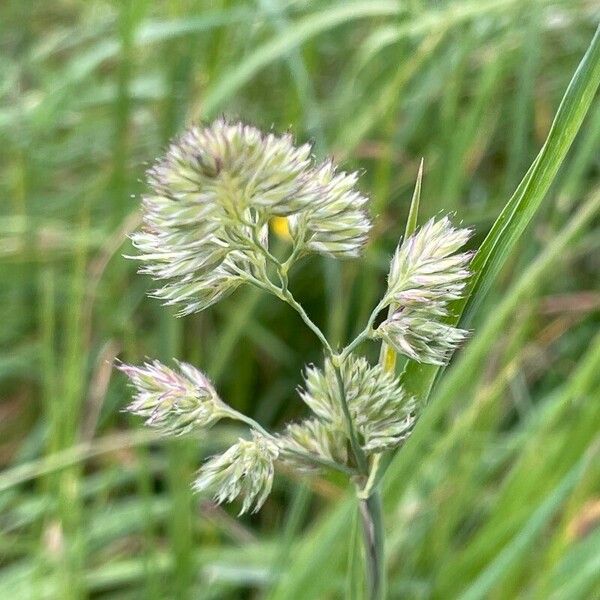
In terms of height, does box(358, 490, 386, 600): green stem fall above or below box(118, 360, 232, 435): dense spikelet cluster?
below

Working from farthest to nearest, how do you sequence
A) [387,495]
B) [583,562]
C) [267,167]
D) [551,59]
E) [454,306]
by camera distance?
1. [551,59]
2. [387,495]
3. [583,562]
4. [454,306]
5. [267,167]

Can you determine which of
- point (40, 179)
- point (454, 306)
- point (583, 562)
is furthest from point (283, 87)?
point (454, 306)

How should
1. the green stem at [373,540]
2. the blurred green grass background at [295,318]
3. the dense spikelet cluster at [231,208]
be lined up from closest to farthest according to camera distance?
the dense spikelet cluster at [231,208] < the green stem at [373,540] < the blurred green grass background at [295,318]

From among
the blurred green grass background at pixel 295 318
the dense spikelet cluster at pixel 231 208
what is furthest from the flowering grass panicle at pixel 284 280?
the blurred green grass background at pixel 295 318

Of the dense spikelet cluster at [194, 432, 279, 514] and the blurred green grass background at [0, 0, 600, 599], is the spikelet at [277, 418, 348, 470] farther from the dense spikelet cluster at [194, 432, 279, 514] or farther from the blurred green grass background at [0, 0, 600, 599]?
the blurred green grass background at [0, 0, 600, 599]

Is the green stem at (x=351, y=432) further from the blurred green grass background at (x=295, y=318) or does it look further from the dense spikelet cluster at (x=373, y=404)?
the blurred green grass background at (x=295, y=318)

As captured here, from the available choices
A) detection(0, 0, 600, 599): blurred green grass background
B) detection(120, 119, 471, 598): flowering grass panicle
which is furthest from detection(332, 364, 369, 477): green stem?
detection(0, 0, 600, 599): blurred green grass background

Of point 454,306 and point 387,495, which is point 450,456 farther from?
point 454,306
